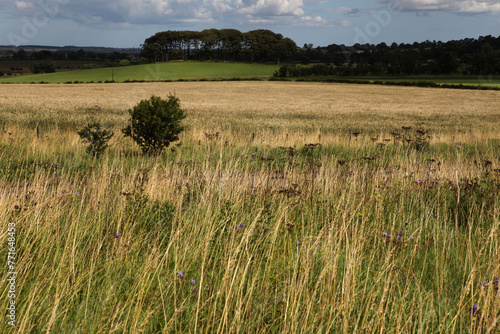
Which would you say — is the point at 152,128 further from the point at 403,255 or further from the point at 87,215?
the point at 403,255

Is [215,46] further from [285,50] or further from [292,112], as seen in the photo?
[292,112]

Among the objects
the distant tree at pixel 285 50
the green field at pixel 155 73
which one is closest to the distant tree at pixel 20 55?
the green field at pixel 155 73

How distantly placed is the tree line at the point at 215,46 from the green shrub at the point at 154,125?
144m

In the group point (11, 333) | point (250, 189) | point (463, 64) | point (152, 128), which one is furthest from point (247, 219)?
point (463, 64)

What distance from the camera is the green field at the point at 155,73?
3900 inches

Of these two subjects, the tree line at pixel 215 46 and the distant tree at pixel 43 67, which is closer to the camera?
the distant tree at pixel 43 67

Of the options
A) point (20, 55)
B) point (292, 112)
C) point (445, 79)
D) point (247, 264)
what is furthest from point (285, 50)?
point (247, 264)

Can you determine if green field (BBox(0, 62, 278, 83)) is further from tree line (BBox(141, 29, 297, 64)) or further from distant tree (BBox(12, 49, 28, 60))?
distant tree (BBox(12, 49, 28, 60))

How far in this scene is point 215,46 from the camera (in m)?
156

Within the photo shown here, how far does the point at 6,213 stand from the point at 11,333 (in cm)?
212

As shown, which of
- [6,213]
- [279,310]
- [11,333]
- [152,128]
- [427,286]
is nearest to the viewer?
[11,333]

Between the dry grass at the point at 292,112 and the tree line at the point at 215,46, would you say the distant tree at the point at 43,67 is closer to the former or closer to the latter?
the tree line at the point at 215,46

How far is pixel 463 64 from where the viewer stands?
347ft

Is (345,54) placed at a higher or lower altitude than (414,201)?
higher
